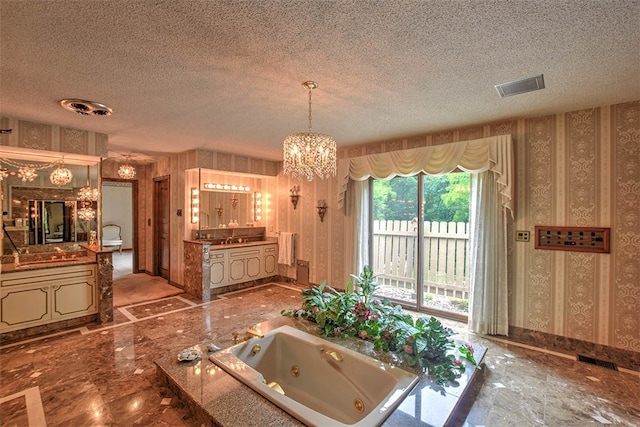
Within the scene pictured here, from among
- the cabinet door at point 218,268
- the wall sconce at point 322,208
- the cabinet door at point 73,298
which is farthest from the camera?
the wall sconce at point 322,208

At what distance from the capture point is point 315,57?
199 centimetres

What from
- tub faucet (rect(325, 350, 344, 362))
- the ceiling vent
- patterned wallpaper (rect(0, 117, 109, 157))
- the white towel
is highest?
the ceiling vent

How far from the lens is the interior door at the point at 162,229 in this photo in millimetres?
6035

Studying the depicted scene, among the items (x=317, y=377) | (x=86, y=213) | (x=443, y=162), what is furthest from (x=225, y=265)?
(x=443, y=162)

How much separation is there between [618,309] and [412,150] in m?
2.68

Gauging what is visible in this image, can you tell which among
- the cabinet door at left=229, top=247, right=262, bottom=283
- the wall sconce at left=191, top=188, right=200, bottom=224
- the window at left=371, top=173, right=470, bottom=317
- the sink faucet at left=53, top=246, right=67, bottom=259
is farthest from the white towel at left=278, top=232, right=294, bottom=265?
the sink faucet at left=53, top=246, right=67, bottom=259

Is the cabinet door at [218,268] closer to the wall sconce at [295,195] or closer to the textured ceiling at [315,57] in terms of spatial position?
the wall sconce at [295,195]

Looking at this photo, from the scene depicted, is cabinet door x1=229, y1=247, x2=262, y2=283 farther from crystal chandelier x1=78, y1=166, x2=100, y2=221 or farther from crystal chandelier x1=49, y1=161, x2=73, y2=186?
crystal chandelier x1=49, y1=161, x2=73, y2=186

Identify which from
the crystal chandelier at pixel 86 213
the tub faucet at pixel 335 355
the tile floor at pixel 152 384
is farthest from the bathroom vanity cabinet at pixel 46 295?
the tub faucet at pixel 335 355

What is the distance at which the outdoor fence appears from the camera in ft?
13.4

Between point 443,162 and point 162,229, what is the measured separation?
5.66m

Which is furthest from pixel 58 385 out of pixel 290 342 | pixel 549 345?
pixel 549 345

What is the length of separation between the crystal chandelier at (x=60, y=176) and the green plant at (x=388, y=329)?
3467mm

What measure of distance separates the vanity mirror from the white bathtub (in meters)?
3.22
